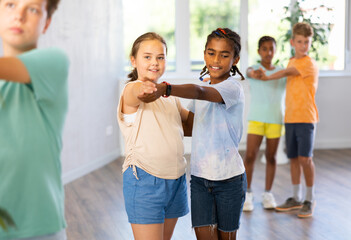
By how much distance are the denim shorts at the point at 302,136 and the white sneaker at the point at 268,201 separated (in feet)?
1.35

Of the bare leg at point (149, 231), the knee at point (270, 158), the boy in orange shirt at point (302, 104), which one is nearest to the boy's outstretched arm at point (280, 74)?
the boy in orange shirt at point (302, 104)

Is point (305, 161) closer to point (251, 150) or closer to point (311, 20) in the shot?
point (251, 150)

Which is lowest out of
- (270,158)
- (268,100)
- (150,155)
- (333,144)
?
(333,144)

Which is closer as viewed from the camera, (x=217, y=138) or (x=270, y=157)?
(x=217, y=138)

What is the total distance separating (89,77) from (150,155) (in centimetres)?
313

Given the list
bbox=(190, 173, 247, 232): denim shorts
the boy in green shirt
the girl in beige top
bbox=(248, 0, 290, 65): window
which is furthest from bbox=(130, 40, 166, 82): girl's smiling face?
bbox=(248, 0, 290, 65): window

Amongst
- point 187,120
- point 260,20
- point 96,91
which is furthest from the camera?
point 260,20

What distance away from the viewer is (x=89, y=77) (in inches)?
191

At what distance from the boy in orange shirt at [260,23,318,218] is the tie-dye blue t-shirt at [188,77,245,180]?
152cm

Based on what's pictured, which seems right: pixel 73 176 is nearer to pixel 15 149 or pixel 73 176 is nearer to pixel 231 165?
pixel 231 165

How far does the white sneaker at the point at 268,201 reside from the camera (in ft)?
12.0

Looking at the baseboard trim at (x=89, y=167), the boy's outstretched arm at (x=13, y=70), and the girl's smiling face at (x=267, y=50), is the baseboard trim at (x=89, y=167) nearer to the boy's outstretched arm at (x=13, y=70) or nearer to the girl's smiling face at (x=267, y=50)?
the girl's smiling face at (x=267, y=50)

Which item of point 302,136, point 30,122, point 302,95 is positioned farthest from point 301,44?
point 30,122

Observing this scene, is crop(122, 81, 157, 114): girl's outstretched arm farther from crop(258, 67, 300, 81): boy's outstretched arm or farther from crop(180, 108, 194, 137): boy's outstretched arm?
crop(258, 67, 300, 81): boy's outstretched arm
